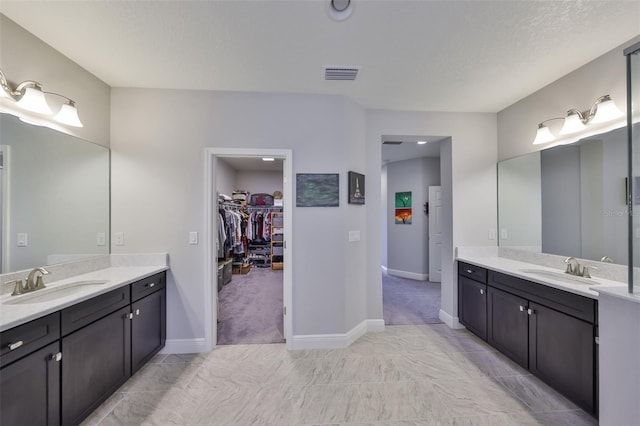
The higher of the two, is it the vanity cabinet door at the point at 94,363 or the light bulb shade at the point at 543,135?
the light bulb shade at the point at 543,135

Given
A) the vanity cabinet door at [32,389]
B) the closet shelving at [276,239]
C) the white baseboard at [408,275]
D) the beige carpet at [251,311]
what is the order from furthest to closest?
the closet shelving at [276,239], the white baseboard at [408,275], the beige carpet at [251,311], the vanity cabinet door at [32,389]

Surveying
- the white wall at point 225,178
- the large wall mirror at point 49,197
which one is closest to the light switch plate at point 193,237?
the large wall mirror at point 49,197

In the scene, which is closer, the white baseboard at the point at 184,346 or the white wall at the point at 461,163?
the white baseboard at the point at 184,346

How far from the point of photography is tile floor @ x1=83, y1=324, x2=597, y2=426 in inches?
65.4

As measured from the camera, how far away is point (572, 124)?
7.03ft

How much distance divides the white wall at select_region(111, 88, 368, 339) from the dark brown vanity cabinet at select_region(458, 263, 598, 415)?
1.49 meters

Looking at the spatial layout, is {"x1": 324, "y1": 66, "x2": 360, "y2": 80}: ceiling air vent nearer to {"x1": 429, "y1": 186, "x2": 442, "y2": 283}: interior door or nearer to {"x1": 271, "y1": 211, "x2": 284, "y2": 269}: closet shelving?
{"x1": 429, "y1": 186, "x2": 442, "y2": 283}: interior door

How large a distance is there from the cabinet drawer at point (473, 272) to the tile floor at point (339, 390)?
719 millimetres

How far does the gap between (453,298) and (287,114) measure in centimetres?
298

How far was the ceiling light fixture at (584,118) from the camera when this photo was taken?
1886 mm

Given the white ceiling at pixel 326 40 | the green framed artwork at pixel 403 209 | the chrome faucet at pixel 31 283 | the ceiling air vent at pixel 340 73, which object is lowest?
the chrome faucet at pixel 31 283

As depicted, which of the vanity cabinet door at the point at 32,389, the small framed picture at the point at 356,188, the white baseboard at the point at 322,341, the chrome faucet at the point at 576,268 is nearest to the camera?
A: the vanity cabinet door at the point at 32,389

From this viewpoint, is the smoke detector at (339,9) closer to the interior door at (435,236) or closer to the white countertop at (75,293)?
the white countertop at (75,293)

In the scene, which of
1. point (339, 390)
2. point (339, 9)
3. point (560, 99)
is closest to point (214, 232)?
point (339, 390)
